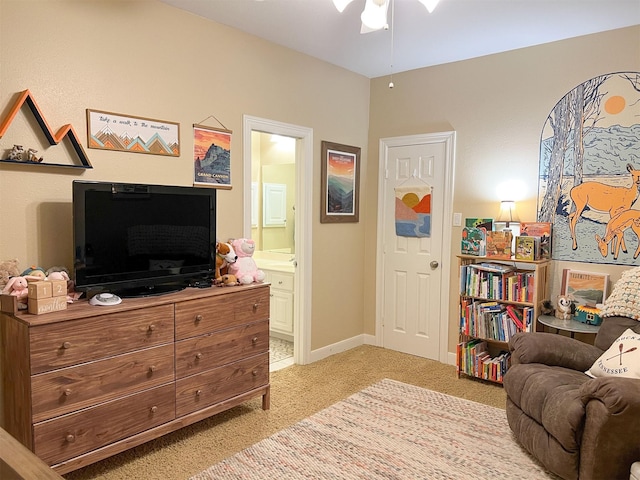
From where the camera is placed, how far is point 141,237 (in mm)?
2652

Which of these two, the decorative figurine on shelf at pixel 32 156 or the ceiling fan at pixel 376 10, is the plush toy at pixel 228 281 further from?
the ceiling fan at pixel 376 10

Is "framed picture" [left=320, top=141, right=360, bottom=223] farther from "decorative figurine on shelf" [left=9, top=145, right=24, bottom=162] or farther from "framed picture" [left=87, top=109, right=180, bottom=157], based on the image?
"decorative figurine on shelf" [left=9, top=145, right=24, bottom=162]

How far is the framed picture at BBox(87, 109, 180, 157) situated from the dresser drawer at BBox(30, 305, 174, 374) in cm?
102

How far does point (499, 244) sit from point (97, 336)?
9.47ft

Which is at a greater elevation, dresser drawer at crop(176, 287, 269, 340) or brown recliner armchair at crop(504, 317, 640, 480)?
dresser drawer at crop(176, 287, 269, 340)

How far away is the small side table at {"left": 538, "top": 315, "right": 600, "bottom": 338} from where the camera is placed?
3115mm

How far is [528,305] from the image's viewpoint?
3.48 meters

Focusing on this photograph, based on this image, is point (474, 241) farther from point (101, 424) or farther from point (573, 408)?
point (101, 424)

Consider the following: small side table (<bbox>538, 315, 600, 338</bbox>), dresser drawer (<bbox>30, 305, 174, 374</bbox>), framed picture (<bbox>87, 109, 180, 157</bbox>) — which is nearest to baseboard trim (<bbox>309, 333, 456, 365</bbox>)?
small side table (<bbox>538, 315, 600, 338</bbox>)

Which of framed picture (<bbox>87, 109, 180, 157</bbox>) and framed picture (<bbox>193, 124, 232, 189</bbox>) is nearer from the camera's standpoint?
framed picture (<bbox>87, 109, 180, 157</bbox>)

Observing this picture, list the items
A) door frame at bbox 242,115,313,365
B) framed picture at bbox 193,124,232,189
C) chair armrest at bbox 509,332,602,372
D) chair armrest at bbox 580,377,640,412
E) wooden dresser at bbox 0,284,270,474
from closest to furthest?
chair armrest at bbox 580,377,640,412 < wooden dresser at bbox 0,284,270,474 < chair armrest at bbox 509,332,602,372 < framed picture at bbox 193,124,232,189 < door frame at bbox 242,115,313,365

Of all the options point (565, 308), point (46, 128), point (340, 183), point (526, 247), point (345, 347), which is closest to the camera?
point (46, 128)

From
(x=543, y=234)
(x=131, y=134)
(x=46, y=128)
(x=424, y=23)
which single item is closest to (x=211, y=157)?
A: (x=131, y=134)

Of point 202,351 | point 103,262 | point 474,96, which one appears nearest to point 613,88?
point 474,96
